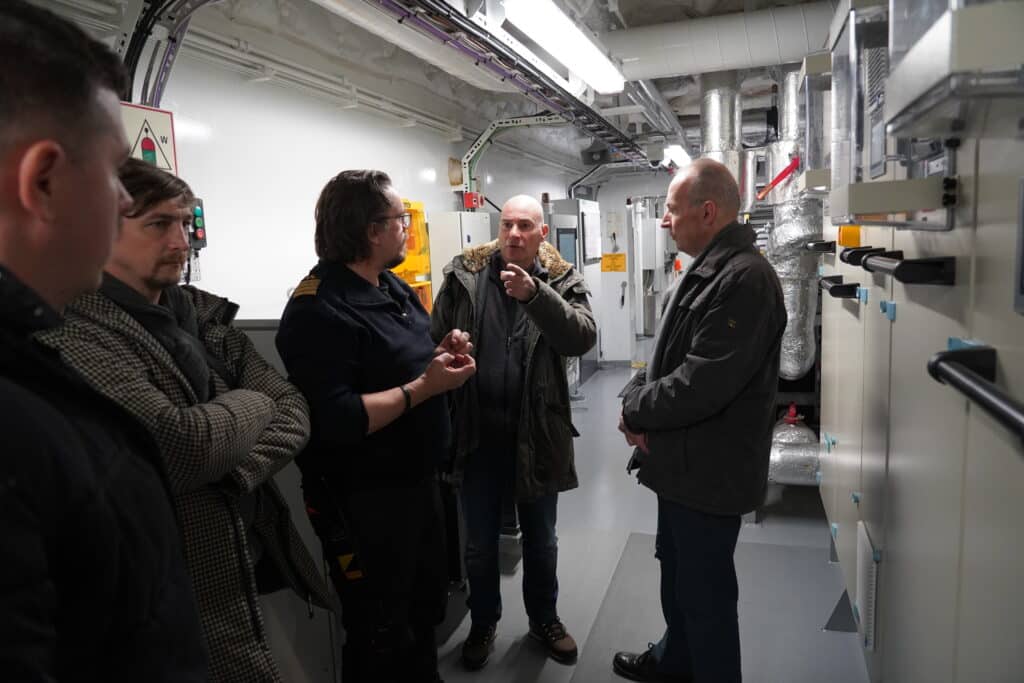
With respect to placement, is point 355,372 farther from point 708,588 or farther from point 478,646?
point 478,646

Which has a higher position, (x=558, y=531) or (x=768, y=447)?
(x=768, y=447)

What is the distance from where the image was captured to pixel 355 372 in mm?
1532

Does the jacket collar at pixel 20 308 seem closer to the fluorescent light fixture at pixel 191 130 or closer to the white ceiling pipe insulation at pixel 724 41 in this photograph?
the fluorescent light fixture at pixel 191 130

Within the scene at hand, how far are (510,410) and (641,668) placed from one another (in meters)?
0.96

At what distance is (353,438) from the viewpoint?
57.4 inches

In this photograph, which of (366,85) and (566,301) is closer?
(566,301)

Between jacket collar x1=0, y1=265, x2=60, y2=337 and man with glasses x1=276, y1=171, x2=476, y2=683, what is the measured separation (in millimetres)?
900

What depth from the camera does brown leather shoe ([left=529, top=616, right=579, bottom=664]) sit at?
2.15 m

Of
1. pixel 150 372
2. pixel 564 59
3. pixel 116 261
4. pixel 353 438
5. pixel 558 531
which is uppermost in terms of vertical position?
pixel 564 59

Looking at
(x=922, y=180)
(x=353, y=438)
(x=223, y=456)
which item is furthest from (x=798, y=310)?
(x=223, y=456)

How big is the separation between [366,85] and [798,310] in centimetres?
304

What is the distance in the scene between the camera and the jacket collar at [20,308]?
1.73 feet

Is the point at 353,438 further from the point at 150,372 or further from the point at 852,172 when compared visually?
the point at 852,172

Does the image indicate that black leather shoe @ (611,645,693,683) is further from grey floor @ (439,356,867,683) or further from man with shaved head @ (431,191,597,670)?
man with shaved head @ (431,191,597,670)
